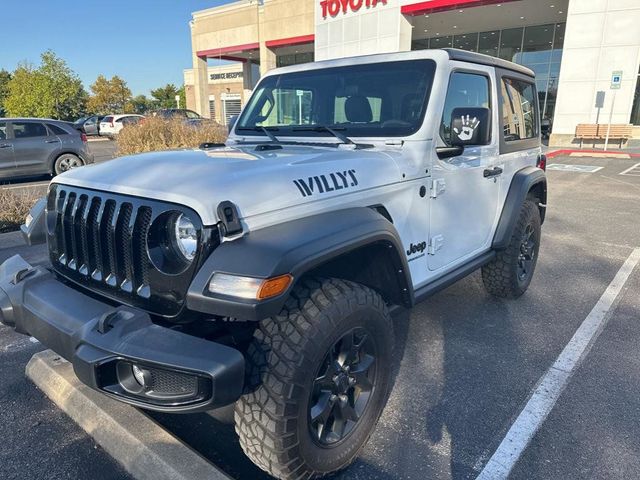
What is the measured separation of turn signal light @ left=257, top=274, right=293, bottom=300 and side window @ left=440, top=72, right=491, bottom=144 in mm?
1729

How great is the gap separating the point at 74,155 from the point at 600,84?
1928 centimetres

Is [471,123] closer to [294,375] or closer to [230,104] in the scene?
[294,375]

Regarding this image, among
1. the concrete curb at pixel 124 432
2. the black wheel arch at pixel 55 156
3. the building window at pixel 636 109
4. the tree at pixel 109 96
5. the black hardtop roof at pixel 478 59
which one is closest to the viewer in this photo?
the concrete curb at pixel 124 432

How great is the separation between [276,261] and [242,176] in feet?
1.60

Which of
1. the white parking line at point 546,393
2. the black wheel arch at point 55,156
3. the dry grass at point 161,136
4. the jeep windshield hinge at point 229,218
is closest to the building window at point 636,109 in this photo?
the dry grass at point 161,136

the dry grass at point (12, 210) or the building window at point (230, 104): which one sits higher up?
the building window at point (230, 104)

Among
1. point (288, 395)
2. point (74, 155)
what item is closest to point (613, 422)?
point (288, 395)

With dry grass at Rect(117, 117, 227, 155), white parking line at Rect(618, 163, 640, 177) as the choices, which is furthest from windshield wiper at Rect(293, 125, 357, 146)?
white parking line at Rect(618, 163, 640, 177)

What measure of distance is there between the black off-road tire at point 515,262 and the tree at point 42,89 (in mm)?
36125

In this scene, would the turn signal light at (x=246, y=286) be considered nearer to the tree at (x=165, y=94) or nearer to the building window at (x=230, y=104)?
the building window at (x=230, y=104)

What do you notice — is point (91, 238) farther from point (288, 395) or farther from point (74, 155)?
point (74, 155)

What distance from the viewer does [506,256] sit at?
13.5 ft

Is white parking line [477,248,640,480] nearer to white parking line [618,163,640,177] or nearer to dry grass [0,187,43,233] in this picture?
dry grass [0,187,43,233]

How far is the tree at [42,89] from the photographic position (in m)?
32.5
